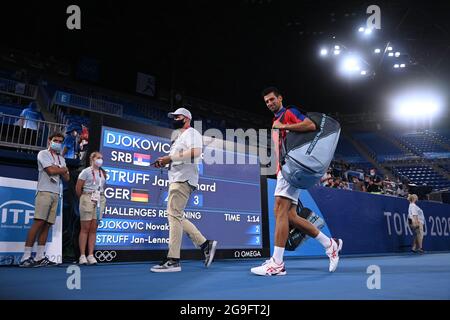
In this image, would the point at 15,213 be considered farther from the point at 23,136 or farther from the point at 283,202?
the point at 23,136

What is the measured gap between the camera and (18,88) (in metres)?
14.4

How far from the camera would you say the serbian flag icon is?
16.6ft

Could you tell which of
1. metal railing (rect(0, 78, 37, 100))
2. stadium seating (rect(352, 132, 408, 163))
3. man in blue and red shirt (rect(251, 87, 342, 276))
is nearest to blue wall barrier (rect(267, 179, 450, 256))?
man in blue and red shirt (rect(251, 87, 342, 276))

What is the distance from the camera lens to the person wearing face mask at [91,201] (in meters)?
4.39

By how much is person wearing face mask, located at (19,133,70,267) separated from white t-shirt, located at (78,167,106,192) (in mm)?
256

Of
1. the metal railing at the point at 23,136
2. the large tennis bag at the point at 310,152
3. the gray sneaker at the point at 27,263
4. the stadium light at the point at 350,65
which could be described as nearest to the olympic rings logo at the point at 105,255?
the gray sneaker at the point at 27,263

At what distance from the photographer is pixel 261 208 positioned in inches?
246

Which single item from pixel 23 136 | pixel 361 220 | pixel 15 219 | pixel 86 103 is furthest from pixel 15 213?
pixel 86 103

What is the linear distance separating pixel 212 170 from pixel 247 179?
29.4 inches

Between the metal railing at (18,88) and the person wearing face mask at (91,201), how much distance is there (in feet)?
37.5

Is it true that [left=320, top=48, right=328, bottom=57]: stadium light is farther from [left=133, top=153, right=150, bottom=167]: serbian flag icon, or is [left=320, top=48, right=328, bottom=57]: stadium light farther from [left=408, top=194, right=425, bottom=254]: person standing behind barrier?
[left=133, top=153, right=150, bottom=167]: serbian flag icon
